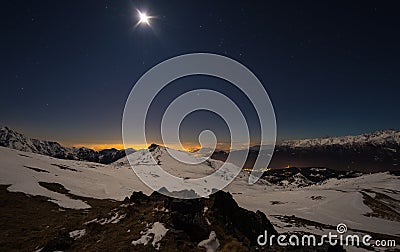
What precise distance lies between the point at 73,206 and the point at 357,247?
7796 centimetres

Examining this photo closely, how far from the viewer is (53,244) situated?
23.2 m

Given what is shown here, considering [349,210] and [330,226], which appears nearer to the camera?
[330,226]

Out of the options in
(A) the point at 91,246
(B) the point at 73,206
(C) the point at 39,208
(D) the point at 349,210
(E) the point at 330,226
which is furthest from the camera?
(D) the point at 349,210

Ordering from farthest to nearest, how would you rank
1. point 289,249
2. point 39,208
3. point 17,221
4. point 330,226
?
1. point 330,226
2. point 39,208
3. point 17,221
4. point 289,249

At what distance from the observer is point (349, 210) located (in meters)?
137

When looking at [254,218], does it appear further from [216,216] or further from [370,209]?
[370,209]

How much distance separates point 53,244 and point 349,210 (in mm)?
157576

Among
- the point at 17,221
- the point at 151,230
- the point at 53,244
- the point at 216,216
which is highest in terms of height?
the point at 216,216

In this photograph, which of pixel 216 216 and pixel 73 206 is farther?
pixel 73 206

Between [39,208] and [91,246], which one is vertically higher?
[91,246]

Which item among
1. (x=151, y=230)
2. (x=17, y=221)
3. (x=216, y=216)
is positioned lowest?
(x=17, y=221)

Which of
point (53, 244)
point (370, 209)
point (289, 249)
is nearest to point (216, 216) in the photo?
point (289, 249)

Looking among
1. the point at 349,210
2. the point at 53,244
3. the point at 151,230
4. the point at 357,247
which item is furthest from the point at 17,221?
the point at 349,210

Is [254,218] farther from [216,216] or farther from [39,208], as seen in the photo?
[39,208]
